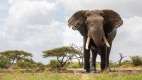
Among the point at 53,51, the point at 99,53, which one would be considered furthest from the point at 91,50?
the point at 53,51

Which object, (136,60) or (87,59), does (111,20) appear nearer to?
(87,59)

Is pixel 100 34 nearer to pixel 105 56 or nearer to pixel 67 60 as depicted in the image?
pixel 105 56

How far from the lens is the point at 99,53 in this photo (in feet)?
71.8

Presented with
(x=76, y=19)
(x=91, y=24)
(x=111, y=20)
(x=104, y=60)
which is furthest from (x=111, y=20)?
(x=91, y=24)

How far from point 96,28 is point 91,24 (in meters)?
0.39

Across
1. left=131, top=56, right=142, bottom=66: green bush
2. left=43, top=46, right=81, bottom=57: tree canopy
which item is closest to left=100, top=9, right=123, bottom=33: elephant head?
left=131, top=56, right=142, bottom=66: green bush

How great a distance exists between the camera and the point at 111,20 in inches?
885

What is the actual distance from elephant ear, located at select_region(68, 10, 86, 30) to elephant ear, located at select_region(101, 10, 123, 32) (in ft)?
2.77

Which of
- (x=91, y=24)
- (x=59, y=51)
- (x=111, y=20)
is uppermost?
(x=59, y=51)

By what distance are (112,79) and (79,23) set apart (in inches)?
425

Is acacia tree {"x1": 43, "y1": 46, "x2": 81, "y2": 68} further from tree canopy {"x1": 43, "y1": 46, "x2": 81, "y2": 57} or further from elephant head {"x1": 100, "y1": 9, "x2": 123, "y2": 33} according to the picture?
elephant head {"x1": 100, "y1": 9, "x2": 123, "y2": 33}

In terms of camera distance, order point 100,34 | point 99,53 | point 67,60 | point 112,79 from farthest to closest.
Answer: point 67,60, point 99,53, point 100,34, point 112,79

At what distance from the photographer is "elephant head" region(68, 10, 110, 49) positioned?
20406 millimetres

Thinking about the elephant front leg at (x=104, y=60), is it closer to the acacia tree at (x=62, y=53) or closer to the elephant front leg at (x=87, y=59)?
the elephant front leg at (x=87, y=59)
